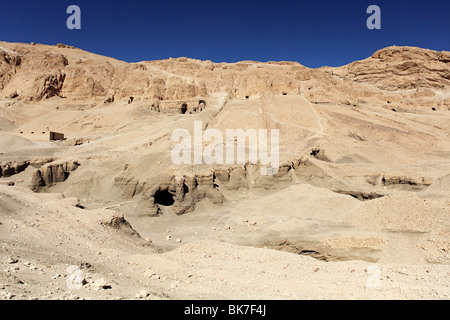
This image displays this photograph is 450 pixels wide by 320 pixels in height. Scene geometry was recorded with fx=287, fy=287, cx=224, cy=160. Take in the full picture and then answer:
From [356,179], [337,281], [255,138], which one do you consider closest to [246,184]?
[356,179]

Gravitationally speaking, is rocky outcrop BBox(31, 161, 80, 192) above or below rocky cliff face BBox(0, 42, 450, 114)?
below

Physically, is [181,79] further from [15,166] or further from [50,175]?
[50,175]

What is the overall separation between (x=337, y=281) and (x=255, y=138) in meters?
21.2

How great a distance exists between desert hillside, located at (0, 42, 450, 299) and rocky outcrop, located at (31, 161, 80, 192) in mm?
64

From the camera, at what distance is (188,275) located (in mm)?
6133

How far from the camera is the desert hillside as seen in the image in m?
5.71

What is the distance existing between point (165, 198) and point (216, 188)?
2856 mm

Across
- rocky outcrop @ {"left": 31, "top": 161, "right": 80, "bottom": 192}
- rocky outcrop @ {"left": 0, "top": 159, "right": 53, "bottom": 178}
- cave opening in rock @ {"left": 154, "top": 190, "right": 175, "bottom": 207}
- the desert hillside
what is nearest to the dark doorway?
the desert hillside

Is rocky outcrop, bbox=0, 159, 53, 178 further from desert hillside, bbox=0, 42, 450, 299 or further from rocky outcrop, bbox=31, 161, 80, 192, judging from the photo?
rocky outcrop, bbox=31, 161, 80, 192

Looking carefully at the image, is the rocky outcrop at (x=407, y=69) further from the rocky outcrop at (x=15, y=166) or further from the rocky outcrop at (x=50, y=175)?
the rocky outcrop at (x=15, y=166)

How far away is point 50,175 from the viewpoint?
17438 mm
